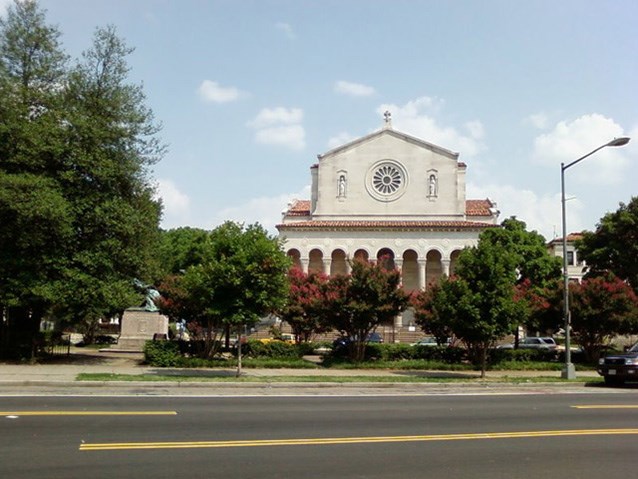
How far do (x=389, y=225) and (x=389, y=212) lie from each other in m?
2.50

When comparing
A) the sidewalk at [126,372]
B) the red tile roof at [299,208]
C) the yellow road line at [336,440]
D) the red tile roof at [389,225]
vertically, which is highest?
the red tile roof at [299,208]

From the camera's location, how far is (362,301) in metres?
27.0

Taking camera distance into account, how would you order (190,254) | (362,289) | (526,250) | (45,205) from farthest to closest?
(190,254), (526,250), (362,289), (45,205)

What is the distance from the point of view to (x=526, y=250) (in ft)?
149

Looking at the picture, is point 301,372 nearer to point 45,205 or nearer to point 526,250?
point 45,205

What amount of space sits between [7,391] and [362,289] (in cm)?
1536

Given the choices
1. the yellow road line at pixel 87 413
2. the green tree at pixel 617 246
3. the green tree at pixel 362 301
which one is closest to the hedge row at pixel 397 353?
the green tree at pixel 362 301

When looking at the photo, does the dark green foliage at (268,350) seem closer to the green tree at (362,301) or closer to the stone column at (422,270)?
the green tree at (362,301)

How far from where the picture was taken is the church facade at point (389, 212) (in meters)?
62.4

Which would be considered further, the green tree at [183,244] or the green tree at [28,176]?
the green tree at [183,244]

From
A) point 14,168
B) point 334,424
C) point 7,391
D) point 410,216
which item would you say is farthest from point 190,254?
point 334,424

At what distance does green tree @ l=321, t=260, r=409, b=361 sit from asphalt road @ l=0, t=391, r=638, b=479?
40.8ft

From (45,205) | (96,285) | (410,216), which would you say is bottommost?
(96,285)

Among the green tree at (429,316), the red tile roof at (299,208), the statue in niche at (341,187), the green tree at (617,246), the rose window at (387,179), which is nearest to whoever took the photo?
the green tree at (429,316)
